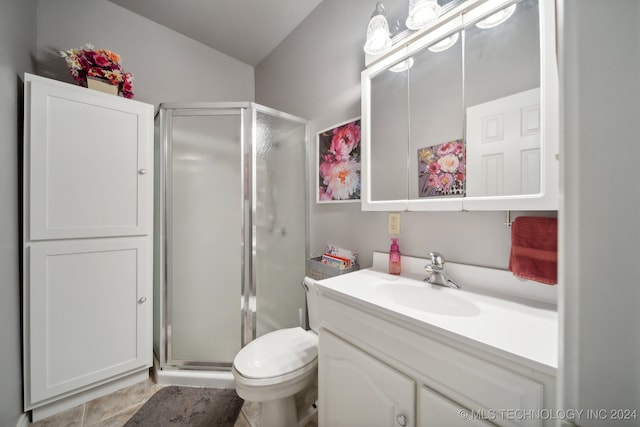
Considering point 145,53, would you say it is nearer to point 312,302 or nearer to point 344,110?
point 344,110

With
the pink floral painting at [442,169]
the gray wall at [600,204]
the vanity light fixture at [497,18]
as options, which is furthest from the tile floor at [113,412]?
the vanity light fixture at [497,18]

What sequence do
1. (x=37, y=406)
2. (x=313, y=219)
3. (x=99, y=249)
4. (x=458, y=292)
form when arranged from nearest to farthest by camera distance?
1. (x=458, y=292)
2. (x=37, y=406)
3. (x=99, y=249)
4. (x=313, y=219)

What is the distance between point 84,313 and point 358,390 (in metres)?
1.48

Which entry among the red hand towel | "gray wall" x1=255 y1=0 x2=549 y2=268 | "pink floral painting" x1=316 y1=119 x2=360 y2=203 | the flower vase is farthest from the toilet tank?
the flower vase

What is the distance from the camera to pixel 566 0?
21 cm

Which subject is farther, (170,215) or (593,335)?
(170,215)

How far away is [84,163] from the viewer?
4.09 feet

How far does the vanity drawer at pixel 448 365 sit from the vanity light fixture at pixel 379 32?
1.19 meters

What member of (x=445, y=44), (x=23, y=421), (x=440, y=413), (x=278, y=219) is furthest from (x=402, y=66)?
(x=23, y=421)

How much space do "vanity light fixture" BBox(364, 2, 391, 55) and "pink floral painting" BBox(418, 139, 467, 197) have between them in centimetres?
54

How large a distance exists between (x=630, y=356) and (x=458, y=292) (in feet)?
2.51

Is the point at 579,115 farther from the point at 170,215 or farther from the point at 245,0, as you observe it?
the point at 245,0

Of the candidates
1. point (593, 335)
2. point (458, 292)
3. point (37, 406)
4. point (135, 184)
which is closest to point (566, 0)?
point (593, 335)

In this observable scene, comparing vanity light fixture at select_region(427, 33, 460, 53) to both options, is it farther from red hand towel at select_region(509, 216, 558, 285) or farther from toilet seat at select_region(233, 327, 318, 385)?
toilet seat at select_region(233, 327, 318, 385)
